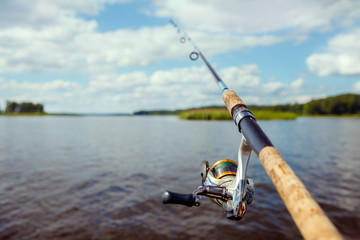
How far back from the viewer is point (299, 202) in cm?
110

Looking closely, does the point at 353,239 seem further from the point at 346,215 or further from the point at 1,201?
the point at 1,201

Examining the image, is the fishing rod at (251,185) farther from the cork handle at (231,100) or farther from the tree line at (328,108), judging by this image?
the tree line at (328,108)

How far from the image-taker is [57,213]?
24.5ft

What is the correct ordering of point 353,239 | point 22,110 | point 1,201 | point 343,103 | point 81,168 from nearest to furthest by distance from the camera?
1. point 353,239
2. point 1,201
3. point 81,168
4. point 343,103
5. point 22,110

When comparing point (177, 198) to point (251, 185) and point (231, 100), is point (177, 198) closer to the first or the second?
point (251, 185)

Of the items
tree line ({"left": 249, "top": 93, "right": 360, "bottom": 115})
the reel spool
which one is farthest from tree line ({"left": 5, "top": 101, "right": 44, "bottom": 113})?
the reel spool

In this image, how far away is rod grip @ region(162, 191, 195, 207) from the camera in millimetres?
1522

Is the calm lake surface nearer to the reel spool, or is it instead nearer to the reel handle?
the reel spool

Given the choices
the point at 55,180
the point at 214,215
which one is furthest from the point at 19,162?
the point at 214,215

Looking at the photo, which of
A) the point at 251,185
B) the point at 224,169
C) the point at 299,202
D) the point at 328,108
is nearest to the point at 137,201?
the point at 224,169

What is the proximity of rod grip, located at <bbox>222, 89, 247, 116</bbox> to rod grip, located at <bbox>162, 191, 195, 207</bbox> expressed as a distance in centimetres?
62

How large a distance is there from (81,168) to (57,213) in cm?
532

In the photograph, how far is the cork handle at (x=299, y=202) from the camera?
2.98 feet

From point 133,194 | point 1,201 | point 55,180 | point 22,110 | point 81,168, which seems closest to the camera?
point 1,201
